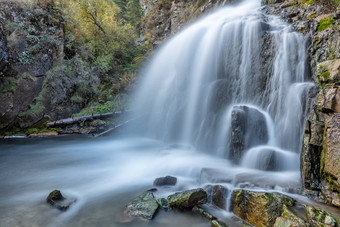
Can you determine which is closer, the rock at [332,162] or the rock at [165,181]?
the rock at [332,162]

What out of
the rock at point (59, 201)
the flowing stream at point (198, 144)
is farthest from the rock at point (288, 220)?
the rock at point (59, 201)

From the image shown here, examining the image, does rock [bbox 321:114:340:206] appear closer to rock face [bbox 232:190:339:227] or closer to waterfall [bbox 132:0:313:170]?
rock face [bbox 232:190:339:227]

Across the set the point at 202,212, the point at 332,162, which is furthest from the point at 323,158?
the point at 202,212

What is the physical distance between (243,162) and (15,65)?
38.3ft

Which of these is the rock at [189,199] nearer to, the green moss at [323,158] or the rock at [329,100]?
the green moss at [323,158]

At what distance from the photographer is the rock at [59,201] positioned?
394cm

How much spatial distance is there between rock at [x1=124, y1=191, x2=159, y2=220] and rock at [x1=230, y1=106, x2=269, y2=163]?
2852mm

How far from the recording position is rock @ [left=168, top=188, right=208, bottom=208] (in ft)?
12.4

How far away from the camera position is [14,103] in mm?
9898

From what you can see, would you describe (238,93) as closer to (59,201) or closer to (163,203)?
(163,203)

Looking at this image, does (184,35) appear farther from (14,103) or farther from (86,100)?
(14,103)

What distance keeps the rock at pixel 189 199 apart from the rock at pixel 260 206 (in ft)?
2.04

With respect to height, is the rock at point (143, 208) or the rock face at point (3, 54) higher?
the rock face at point (3, 54)

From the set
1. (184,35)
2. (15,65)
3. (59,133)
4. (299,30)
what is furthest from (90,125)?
(299,30)
